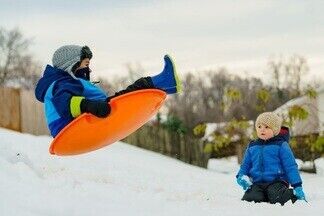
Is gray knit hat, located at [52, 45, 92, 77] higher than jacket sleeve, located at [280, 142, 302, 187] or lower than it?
higher

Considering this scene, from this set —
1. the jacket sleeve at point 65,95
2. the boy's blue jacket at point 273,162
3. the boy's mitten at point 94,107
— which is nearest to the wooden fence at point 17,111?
the boy's blue jacket at point 273,162

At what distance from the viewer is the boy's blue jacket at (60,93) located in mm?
4574

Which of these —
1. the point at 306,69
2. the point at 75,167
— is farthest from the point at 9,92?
the point at 306,69

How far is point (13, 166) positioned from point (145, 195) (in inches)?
39.0

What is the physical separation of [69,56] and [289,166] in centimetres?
213

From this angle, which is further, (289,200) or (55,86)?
(289,200)

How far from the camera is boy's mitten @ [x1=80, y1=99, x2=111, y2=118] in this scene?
450cm

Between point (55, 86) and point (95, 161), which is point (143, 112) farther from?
point (95, 161)

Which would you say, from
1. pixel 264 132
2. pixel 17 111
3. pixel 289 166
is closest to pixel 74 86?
pixel 264 132

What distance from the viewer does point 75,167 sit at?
9039mm

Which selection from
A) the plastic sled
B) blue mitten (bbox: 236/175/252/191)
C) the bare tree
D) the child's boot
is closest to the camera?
the plastic sled

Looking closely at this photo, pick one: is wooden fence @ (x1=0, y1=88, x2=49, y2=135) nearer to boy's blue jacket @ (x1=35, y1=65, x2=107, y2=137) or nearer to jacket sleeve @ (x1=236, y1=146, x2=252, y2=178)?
jacket sleeve @ (x1=236, y1=146, x2=252, y2=178)

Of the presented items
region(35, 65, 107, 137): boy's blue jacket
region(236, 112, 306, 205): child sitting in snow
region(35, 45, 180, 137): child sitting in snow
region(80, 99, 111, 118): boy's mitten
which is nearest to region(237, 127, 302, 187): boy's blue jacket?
region(236, 112, 306, 205): child sitting in snow

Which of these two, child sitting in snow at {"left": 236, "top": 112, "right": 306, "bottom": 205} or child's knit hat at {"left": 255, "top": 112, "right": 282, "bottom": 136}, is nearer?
child sitting in snow at {"left": 236, "top": 112, "right": 306, "bottom": 205}
